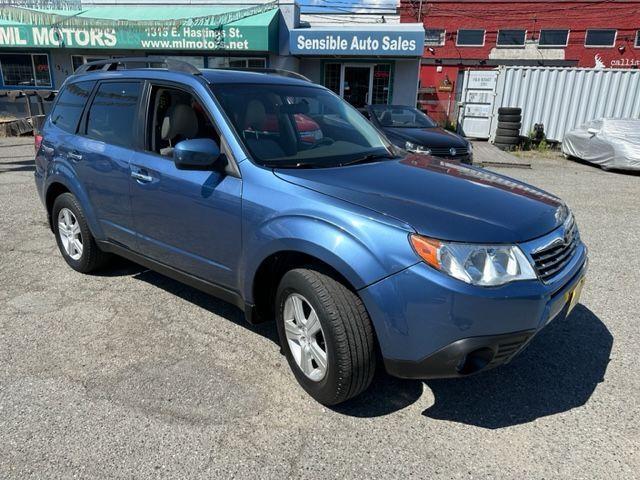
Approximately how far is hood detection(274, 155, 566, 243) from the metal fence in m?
14.1

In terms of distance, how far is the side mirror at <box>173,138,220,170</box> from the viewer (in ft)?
9.39

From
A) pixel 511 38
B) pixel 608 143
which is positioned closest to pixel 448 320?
pixel 608 143

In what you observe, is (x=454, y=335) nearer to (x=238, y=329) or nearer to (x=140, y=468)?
(x=140, y=468)

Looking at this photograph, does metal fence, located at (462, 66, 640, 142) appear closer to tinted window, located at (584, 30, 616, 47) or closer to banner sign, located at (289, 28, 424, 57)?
banner sign, located at (289, 28, 424, 57)

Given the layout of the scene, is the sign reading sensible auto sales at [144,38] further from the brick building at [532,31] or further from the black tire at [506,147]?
the brick building at [532,31]

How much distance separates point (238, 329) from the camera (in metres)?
3.59

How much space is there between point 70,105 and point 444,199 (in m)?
3.62

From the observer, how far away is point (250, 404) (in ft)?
9.01

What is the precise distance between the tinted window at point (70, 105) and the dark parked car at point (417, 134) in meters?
5.34

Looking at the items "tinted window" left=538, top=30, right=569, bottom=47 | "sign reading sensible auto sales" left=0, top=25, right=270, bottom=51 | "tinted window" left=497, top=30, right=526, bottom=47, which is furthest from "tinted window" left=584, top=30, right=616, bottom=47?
"sign reading sensible auto sales" left=0, top=25, right=270, bottom=51

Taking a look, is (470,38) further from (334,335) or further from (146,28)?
(334,335)

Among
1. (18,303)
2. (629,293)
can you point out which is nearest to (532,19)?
(629,293)

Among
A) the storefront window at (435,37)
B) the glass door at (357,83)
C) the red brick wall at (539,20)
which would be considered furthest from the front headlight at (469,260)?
the storefront window at (435,37)

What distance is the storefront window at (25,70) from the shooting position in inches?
736
